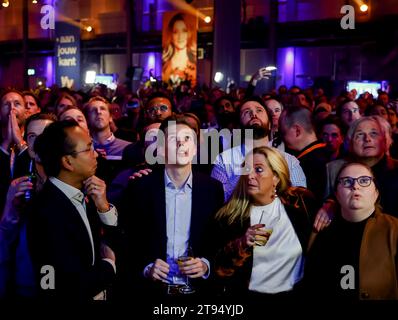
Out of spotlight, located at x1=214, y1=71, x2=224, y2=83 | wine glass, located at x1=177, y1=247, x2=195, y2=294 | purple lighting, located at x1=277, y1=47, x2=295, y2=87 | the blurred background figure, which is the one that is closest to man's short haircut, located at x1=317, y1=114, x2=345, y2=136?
wine glass, located at x1=177, y1=247, x2=195, y2=294

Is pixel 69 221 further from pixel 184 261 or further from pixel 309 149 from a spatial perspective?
pixel 309 149

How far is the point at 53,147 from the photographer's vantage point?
98.6 inches

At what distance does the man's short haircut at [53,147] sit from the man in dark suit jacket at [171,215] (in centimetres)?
59

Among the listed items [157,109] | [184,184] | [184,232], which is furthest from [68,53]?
[184,232]

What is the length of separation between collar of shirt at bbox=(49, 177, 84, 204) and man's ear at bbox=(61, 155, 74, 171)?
0.07 m

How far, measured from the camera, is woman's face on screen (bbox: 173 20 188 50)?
44.8ft

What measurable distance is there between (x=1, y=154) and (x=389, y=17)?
15921mm

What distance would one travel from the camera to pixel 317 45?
19.8 meters

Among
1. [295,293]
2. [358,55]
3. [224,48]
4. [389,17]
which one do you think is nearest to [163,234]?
[295,293]

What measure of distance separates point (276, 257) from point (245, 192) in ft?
1.12

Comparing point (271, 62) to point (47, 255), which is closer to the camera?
point (47, 255)

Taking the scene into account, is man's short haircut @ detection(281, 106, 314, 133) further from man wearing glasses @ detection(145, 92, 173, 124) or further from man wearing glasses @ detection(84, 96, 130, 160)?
man wearing glasses @ detection(84, 96, 130, 160)
